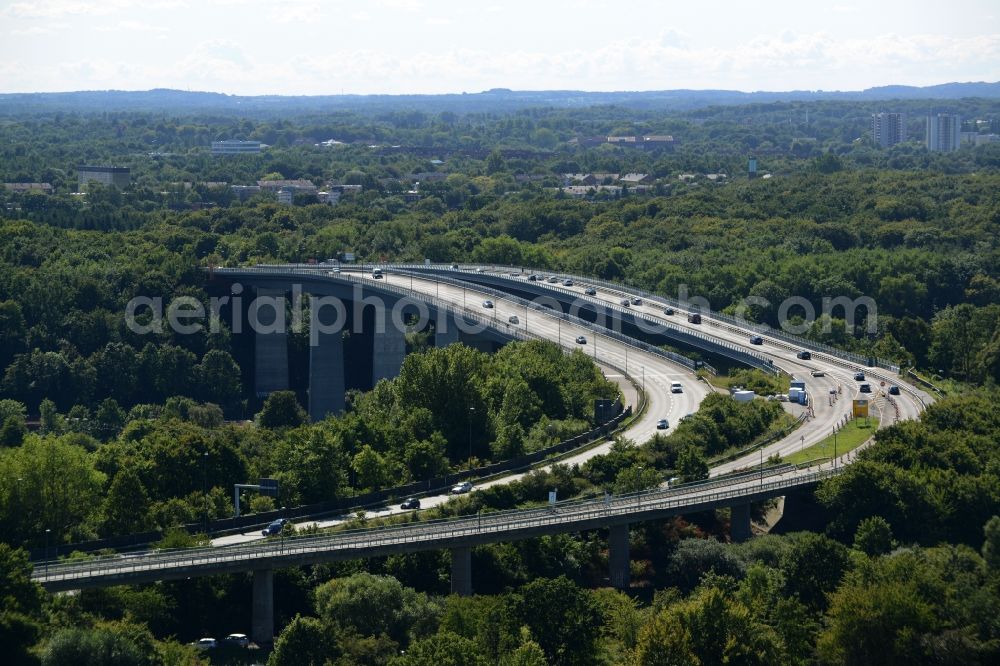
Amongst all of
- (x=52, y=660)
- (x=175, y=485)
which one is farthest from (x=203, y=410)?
(x=52, y=660)

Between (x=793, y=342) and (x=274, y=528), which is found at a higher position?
(x=274, y=528)

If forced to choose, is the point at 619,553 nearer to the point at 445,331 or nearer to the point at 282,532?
the point at 282,532

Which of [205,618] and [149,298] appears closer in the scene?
[205,618]

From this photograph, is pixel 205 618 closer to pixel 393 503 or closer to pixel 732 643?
pixel 393 503

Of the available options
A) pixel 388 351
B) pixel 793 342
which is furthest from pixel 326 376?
pixel 793 342

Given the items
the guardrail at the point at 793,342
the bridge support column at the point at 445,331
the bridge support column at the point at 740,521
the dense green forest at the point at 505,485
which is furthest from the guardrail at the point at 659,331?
the bridge support column at the point at 740,521

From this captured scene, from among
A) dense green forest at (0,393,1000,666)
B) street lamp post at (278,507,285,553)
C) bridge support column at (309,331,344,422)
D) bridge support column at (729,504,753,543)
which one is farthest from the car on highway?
bridge support column at (309,331,344,422)
